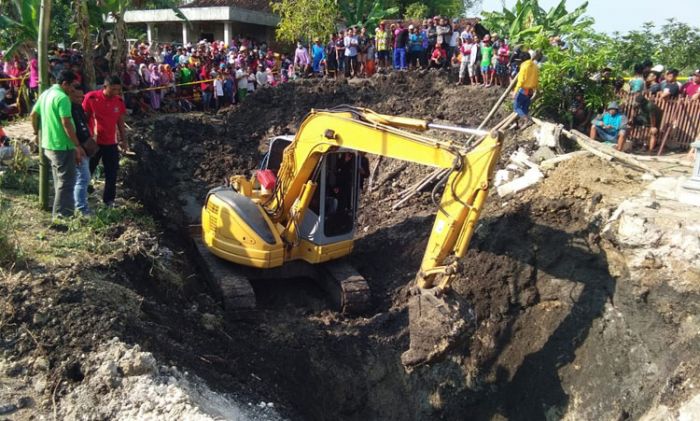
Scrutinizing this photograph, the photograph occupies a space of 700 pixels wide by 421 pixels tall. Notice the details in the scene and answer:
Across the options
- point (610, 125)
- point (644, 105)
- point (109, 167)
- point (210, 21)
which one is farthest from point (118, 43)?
point (210, 21)

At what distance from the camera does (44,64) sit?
6930mm

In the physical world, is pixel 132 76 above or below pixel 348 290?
above

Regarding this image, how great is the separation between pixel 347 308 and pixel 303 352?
3.47 ft

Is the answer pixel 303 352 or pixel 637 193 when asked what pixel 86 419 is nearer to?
pixel 303 352

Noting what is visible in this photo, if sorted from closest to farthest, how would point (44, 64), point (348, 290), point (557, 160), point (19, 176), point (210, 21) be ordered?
point (44, 64) < point (348, 290) < point (19, 176) < point (557, 160) < point (210, 21)

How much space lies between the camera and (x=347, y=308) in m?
7.38

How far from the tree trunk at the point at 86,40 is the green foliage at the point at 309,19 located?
8.71 meters

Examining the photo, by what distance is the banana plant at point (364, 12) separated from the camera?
82.3ft

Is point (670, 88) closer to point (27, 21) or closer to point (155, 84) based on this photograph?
point (27, 21)

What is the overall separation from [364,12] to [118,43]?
15.6m

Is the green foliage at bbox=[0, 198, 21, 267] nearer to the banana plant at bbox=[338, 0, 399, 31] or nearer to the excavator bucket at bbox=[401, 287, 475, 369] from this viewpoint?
the excavator bucket at bbox=[401, 287, 475, 369]

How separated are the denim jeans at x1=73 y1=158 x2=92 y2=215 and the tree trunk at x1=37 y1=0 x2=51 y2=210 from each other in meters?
0.45

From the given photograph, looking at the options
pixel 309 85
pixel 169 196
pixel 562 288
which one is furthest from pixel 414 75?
pixel 562 288

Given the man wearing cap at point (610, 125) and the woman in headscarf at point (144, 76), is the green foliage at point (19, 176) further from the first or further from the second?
the man wearing cap at point (610, 125)
